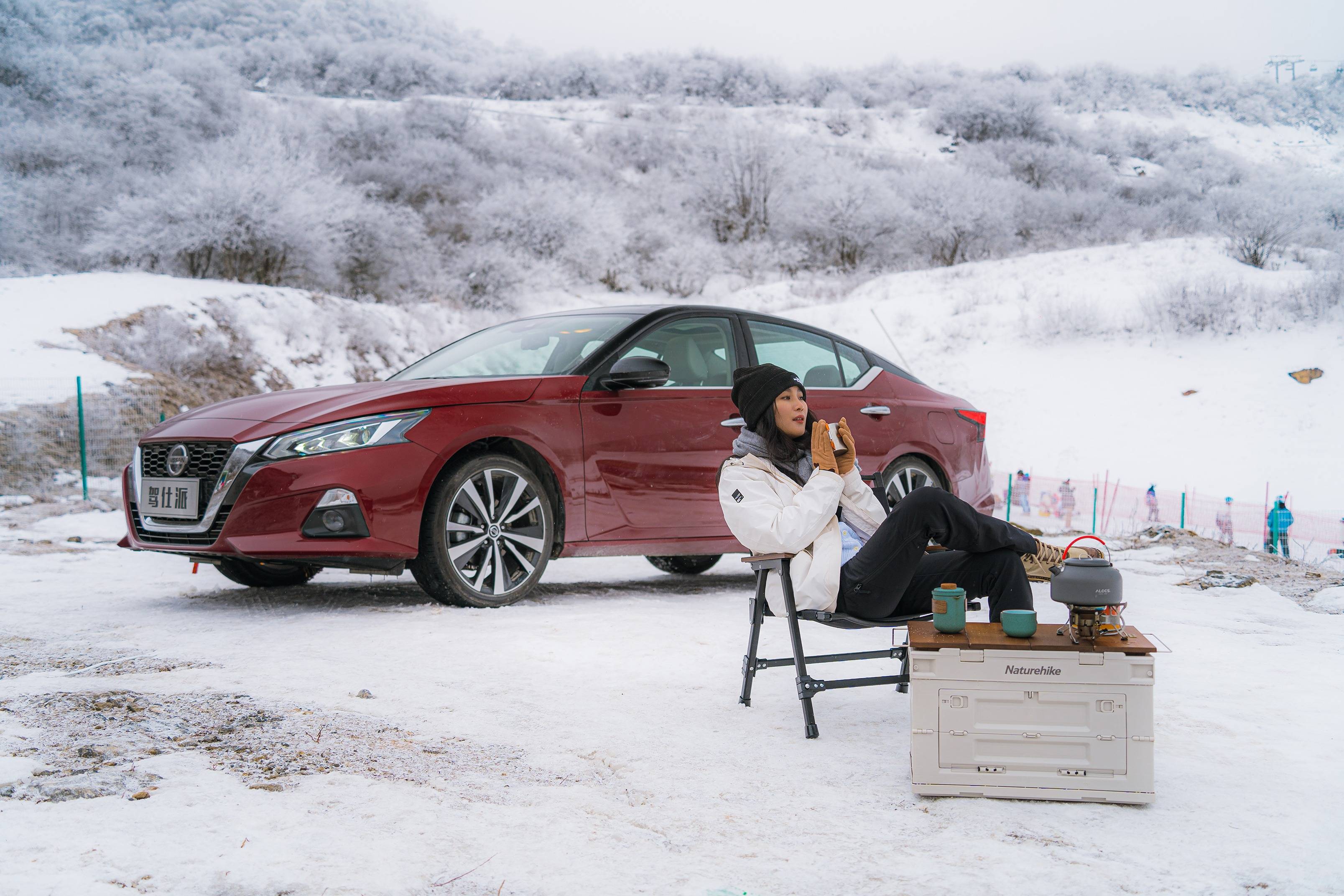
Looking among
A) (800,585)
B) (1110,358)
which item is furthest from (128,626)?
(1110,358)

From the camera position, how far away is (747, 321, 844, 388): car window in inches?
274

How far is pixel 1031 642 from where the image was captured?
10.1 ft

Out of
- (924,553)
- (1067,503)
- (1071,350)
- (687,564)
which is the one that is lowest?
(1067,503)

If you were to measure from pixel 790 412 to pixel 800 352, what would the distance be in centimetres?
308

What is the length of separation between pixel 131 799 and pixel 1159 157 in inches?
2356

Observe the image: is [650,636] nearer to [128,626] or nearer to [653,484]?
[653,484]

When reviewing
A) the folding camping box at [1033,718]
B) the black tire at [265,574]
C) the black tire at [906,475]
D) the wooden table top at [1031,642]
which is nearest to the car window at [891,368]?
the black tire at [906,475]

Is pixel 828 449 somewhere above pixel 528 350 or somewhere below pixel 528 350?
below

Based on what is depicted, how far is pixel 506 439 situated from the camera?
6.07 m

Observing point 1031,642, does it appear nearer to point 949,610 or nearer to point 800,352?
point 949,610

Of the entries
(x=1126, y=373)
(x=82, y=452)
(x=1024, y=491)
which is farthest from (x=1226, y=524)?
(x=82, y=452)

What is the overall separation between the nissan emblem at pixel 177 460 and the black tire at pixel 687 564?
345 cm

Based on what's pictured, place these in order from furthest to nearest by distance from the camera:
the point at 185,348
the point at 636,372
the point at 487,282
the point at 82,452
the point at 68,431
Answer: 1. the point at 487,282
2. the point at 185,348
3. the point at 68,431
4. the point at 82,452
5. the point at 636,372

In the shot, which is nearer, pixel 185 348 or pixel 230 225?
pixel 185 348
